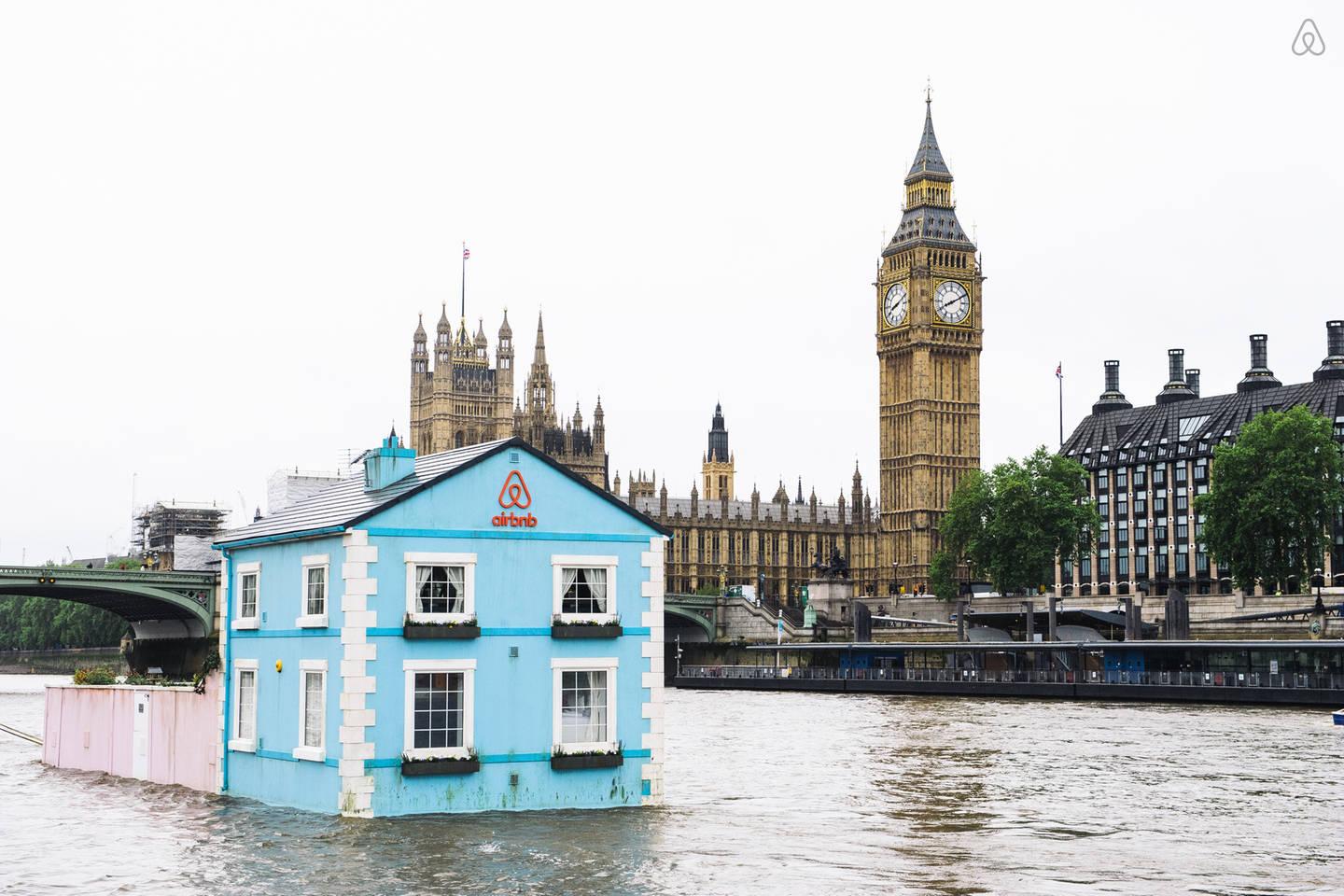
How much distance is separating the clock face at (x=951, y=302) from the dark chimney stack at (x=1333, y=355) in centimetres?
4176

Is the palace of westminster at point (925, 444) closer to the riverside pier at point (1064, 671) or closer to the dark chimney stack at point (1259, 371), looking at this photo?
the dark chimney stack at point (1259, 371)

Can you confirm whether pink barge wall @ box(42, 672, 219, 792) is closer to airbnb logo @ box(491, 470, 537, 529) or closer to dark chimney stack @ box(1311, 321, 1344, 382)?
airbnb logo @ box(491, 470, 537, 529)

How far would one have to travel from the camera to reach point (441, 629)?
26531 mm

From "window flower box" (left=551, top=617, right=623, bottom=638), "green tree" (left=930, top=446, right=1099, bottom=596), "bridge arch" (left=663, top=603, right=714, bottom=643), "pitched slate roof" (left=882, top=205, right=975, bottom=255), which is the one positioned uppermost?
"pitched slate roof" (left=882, top=205, right=975, bottom=255)

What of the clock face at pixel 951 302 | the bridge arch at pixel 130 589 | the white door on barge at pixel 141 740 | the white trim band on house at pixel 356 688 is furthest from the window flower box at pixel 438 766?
the clock face at pixel 951 302

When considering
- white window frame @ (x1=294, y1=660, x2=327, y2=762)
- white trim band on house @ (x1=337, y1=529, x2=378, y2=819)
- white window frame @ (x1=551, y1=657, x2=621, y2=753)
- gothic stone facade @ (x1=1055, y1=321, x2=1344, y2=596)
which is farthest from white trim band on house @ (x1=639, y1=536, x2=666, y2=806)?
gothic stone facade @ (x1=1055, y1=321, x2=1344, y2=596)

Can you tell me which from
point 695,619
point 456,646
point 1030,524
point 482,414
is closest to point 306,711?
point 456,646

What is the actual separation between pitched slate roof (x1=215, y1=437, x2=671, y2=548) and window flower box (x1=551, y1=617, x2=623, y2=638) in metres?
1.81

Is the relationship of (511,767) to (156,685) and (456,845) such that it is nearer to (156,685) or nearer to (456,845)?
(456,845)

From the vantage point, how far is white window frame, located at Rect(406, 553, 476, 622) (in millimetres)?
26578

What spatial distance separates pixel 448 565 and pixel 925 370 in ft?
457

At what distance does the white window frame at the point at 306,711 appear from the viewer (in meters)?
26.6

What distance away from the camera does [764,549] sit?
602 ft

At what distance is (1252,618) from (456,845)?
70.2 m
